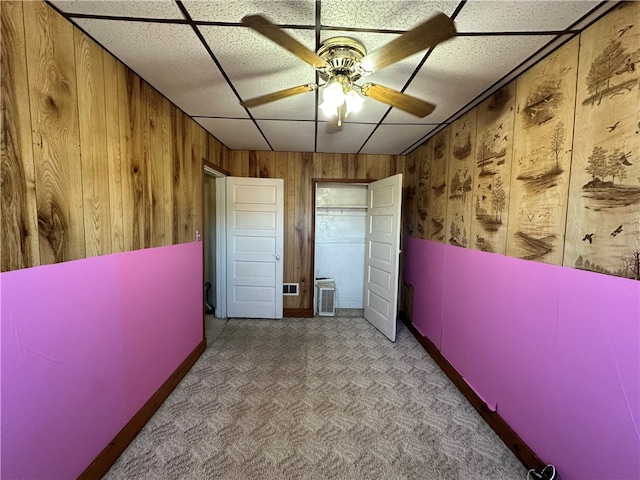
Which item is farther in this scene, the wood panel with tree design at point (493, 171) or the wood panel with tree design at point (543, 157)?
the wood panel with tree design at point (493, 171)

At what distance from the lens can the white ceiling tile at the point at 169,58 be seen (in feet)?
4.25

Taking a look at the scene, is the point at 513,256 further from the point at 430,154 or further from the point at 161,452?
the point at 161,452

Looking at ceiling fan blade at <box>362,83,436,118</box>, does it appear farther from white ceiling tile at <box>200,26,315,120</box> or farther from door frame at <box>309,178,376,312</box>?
door frame at <box>309,178,376,312</box>

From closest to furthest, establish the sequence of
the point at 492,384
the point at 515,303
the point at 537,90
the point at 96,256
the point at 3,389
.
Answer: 1. the point at 3,389
2. the point at 96,256
3. the point at 537,90
4. the point at 515,303
5. the point at 492,384

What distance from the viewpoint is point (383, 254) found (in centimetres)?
333

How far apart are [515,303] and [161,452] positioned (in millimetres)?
2364

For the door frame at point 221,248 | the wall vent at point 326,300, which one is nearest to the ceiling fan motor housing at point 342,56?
the door frame at point 221,248

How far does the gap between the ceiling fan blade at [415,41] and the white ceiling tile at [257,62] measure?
0.41 metres

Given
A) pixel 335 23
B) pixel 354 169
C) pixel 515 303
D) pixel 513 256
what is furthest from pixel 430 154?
pixel 335 23

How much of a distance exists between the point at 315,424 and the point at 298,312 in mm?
1995

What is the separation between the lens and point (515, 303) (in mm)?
1678

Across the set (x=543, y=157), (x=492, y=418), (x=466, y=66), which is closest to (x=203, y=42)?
(x=466, y=66)

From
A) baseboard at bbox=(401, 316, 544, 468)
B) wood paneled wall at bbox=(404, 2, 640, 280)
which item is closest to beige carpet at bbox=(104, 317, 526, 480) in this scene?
baseboard at bbox=(401, 316, 544, 468)

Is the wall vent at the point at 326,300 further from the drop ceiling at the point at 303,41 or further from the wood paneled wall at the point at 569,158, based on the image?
the drop ceiling at the point at 303,41
